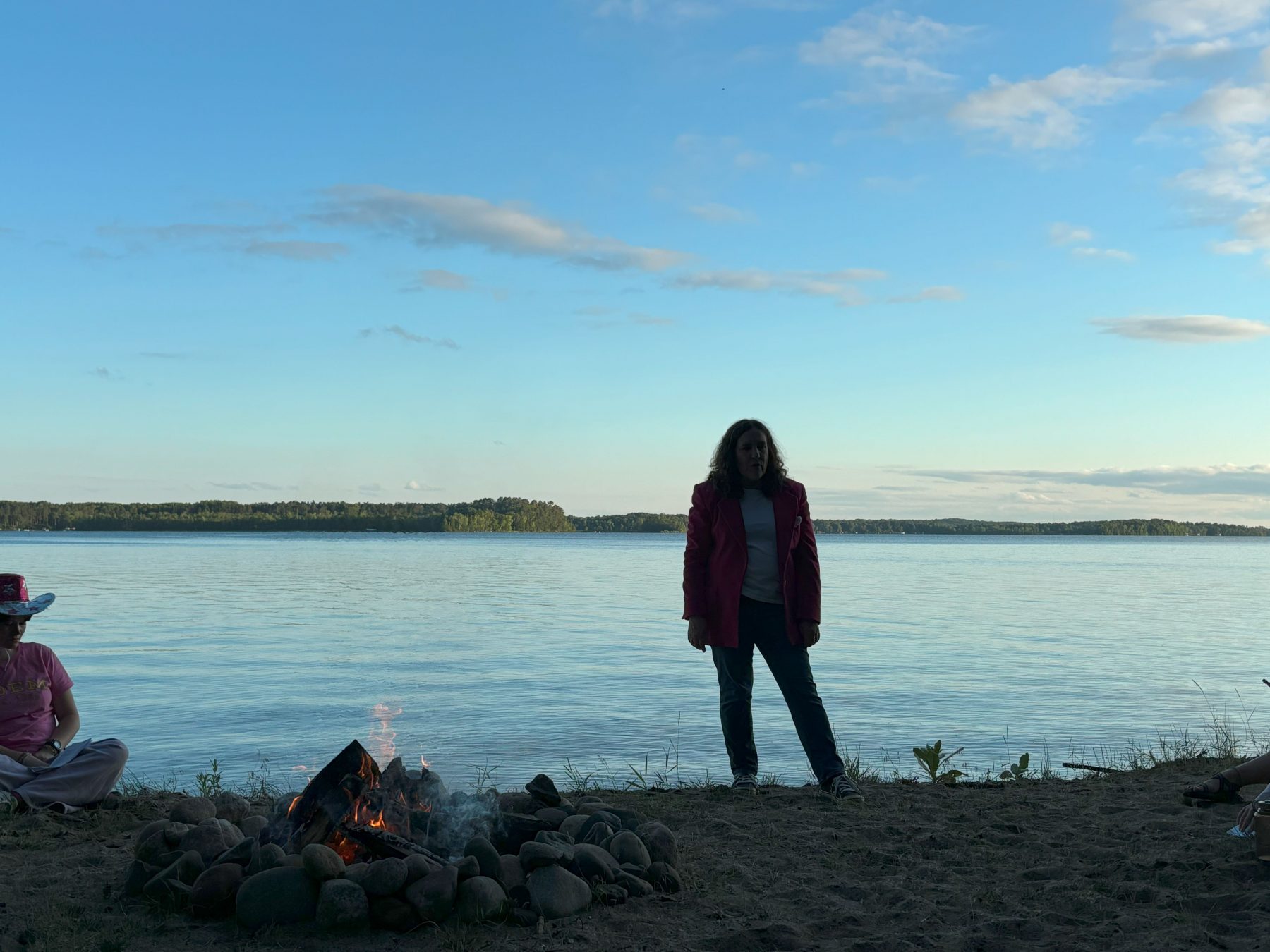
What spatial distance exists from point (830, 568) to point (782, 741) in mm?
43205

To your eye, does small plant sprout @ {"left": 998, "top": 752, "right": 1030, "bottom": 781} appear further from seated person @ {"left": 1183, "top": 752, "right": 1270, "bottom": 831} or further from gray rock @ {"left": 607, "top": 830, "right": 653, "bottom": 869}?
gray rock @ {"left": 607, "top": 830, "right": 653, "bottom": 869}

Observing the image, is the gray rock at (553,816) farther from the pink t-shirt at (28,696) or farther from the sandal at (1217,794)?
the sandal at (1217,794)

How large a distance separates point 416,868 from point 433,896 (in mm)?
187

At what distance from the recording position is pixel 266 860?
475 cm

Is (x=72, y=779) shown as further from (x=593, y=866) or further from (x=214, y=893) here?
(x=593, y=866)

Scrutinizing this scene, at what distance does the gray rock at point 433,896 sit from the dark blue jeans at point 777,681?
8.97 feet

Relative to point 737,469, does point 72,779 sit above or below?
below

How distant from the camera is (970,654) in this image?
18.1 m

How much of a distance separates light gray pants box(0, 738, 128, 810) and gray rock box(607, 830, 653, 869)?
337 cm

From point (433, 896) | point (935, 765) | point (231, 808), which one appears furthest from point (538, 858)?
point (935, 765)

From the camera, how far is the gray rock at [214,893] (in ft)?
15.1

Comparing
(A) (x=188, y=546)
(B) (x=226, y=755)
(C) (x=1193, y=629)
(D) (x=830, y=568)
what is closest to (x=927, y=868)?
(B) (x=226, y=755)

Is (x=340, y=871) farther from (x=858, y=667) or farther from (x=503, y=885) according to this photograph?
(x=858, y=667)

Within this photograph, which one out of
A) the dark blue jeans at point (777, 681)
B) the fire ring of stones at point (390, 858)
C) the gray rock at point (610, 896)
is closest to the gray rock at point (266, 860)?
the fire ring of stones at point (390, 858)
